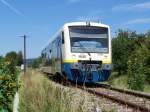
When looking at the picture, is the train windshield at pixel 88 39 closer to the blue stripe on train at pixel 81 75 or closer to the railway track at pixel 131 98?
the blue stripe on train at pixel 81 75

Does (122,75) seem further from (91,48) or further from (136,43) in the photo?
(91,48)

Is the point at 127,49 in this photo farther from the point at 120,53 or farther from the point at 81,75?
the point at 81,75

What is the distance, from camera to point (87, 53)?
2577 centimetres

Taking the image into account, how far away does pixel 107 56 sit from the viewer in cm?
2611

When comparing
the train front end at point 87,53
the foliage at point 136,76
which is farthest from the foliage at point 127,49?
the train front end at point 87,53

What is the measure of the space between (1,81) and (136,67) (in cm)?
1511

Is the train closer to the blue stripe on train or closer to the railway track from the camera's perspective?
the blue stripe on train

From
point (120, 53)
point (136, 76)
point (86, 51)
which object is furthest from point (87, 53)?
point (120, 53)

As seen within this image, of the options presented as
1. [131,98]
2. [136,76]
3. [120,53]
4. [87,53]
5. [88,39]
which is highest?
[88,39]

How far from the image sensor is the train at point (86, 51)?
A: 25.3 metres

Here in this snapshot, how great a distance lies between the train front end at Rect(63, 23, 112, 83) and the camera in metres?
25.3

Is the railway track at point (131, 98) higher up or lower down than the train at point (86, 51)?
lower down

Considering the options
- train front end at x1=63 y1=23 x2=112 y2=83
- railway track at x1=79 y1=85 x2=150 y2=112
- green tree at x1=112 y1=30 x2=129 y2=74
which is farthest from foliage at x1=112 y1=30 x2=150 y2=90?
railway track at x1=79 y1=85 x2=150 y2=112

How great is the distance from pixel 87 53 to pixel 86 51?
120 millimetres
